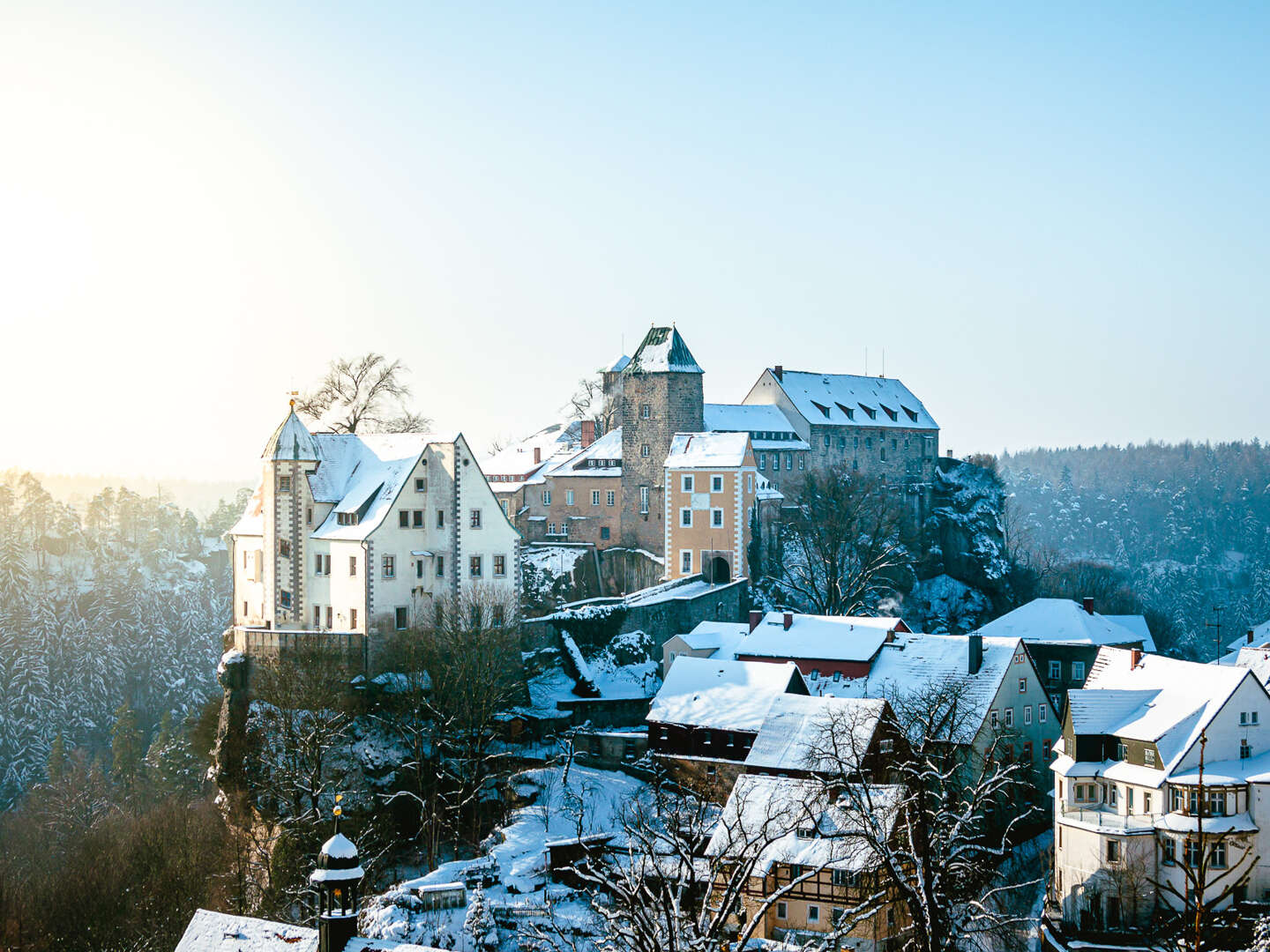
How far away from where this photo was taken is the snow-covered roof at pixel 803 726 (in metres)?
41.1

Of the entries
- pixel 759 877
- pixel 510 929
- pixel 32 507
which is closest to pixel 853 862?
pixel 759 877

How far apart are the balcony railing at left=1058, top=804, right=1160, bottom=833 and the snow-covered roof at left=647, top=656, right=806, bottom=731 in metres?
9.73

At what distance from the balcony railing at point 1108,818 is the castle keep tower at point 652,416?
29.2 m

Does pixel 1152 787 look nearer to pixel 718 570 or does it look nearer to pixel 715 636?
pixel 715 636

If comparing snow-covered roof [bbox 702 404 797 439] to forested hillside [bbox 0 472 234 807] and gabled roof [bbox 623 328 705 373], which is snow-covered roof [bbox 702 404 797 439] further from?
forested hillside [bbox 0 472 234 807]

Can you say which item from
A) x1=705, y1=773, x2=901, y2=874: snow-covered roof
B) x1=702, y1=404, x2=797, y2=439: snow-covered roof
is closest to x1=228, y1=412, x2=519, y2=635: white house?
x1=705, y1=773, x2=901, y2=874: snow-covered roof

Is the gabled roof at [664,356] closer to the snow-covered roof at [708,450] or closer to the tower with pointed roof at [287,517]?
the snow-covered roof at [708,450]

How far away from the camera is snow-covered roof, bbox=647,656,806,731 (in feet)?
149

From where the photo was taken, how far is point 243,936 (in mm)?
25234

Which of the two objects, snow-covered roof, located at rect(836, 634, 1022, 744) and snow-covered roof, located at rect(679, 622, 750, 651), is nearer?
snow-covered roof, located at rect(836, 634, 1022, 744)

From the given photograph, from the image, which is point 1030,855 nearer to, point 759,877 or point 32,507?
point 759,877

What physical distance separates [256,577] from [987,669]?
2660 cm

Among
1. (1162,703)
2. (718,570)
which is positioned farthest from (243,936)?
(718,570)

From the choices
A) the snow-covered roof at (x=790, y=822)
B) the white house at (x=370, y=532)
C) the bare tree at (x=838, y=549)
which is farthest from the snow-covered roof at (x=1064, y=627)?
the snow-covered roof at (x=790, y=822)
